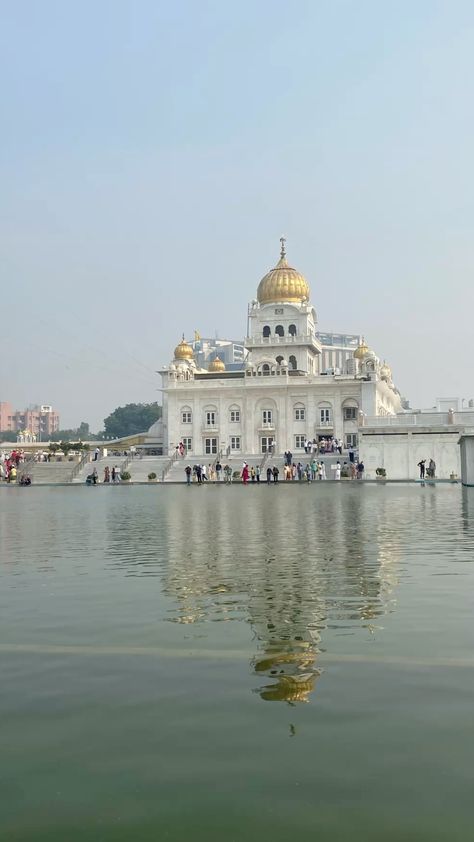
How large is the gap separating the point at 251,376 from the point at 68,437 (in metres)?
105

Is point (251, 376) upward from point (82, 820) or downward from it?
upward

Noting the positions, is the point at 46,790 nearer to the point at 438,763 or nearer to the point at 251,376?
the point at 438,763

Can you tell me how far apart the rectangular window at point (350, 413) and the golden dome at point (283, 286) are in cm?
1417

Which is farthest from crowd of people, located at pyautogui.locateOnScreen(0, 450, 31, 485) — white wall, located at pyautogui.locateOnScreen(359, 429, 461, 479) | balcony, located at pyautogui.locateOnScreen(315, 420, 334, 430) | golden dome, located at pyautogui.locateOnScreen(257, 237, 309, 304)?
golden dome, located at pyautogui.locateOnScreen(257, 237, 309, 304)

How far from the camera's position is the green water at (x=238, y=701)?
3898mm

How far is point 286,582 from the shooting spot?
10.3m

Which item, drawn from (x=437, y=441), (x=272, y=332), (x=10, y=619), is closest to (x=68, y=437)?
(x=272, y=332)

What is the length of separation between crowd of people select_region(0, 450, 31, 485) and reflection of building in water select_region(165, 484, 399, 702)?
41.5 m

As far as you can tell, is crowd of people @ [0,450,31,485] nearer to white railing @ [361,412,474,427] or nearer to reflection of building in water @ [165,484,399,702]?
white railing @ [361,412,474,427]

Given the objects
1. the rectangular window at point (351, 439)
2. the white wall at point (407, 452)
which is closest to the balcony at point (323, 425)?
the rectangular window at point (351, 439)

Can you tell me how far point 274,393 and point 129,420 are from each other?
76.0 m

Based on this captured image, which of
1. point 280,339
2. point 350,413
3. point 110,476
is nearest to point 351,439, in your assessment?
point 350,413

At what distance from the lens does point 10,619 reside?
841 centimetres

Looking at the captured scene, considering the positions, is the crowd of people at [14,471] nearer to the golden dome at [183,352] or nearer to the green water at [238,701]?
the golden dome at [183,352]
